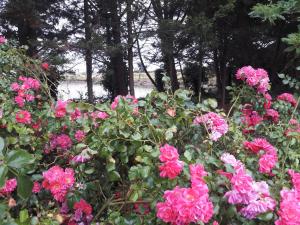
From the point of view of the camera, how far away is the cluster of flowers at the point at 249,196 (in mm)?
1216

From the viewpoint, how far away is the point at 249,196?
1229mm

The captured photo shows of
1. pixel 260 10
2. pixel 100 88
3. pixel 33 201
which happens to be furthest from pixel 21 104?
pixel 100 88

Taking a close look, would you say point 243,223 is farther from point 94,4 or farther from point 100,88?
point 100,88

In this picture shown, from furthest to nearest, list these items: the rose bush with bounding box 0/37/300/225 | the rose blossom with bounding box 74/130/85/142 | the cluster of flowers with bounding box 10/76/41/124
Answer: the cluster of flowers with bounding box 10/76/41/124, the rose blossom with bounding box 74/130/85/142, the rose bush with bounding box 0/37/300/225

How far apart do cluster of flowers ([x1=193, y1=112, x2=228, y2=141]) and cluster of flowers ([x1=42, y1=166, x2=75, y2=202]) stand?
560 mm

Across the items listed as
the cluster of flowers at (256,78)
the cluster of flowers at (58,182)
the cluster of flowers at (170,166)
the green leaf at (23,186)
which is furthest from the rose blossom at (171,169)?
the cluster of flowers at (256,78)

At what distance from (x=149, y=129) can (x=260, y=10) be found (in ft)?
7.10

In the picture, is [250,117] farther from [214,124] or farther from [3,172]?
[3,172]

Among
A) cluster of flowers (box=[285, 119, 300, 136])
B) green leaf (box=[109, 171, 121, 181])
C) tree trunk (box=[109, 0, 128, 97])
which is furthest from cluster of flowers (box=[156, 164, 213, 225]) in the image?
tree trunk (box=[109, 0, 128, 97])

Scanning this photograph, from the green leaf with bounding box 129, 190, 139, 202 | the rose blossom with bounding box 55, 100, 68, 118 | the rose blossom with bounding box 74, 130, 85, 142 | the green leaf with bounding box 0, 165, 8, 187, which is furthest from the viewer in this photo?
the rose blossom with bounding box 55, 100, 68, 118

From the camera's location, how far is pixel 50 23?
1056 cm

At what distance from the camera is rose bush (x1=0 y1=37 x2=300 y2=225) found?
1213 mm

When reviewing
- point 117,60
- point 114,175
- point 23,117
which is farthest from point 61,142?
point 117,60

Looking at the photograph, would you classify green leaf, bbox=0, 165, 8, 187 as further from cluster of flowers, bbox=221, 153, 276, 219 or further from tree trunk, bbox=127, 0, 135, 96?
tree trunk, bbox=127, 0, 135, 96
